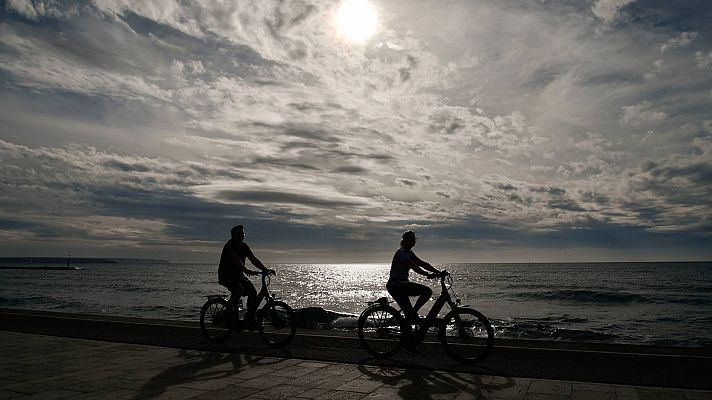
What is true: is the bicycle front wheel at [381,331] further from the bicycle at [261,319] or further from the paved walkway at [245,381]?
the bicycle at [261,319]

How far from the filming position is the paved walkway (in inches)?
215

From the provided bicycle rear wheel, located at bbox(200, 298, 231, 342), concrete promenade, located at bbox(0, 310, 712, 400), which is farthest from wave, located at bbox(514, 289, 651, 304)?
bicycle rear wheel, located at bbox(200, 298, 231, 342)

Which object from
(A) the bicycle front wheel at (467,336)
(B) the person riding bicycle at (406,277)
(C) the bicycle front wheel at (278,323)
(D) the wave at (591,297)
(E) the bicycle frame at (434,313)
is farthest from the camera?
(D) the wave at (591,297)

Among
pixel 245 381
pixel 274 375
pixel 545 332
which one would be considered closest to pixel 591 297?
pixel 545 332

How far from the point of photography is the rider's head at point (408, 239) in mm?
8094

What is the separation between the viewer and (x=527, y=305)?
3881 centimetres

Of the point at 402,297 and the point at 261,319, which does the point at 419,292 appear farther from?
the point at 261,319

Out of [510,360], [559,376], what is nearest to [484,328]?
[510,360]

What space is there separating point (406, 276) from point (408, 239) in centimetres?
61

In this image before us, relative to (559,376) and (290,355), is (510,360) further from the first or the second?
(290,355)

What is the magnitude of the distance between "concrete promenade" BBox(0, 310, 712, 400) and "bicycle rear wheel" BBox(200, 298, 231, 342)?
11.2 inches

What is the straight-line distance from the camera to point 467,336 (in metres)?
7.38

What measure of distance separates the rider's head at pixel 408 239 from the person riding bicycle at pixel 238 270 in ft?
8.66

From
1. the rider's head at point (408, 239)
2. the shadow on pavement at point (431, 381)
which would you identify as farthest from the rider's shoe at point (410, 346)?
the rider's head at point (408, 239)
